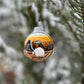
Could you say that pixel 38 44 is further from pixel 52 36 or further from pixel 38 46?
pixel 52 36

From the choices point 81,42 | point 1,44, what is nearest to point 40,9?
point 81,42

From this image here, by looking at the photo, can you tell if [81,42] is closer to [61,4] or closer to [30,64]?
[61,4]

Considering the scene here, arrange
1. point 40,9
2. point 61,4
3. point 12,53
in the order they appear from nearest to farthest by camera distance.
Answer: point 61,4
point 40,9
point 12,53

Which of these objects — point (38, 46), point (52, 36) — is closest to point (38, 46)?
point (38, 46)

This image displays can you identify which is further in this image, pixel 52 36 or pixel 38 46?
pixel 52 36

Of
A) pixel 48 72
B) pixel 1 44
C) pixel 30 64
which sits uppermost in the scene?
pixel 1 44

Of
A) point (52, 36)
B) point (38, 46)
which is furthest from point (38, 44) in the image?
point (52, 36)

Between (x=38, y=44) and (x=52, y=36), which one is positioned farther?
(x=52, y=36)

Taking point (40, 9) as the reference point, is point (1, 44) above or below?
below
